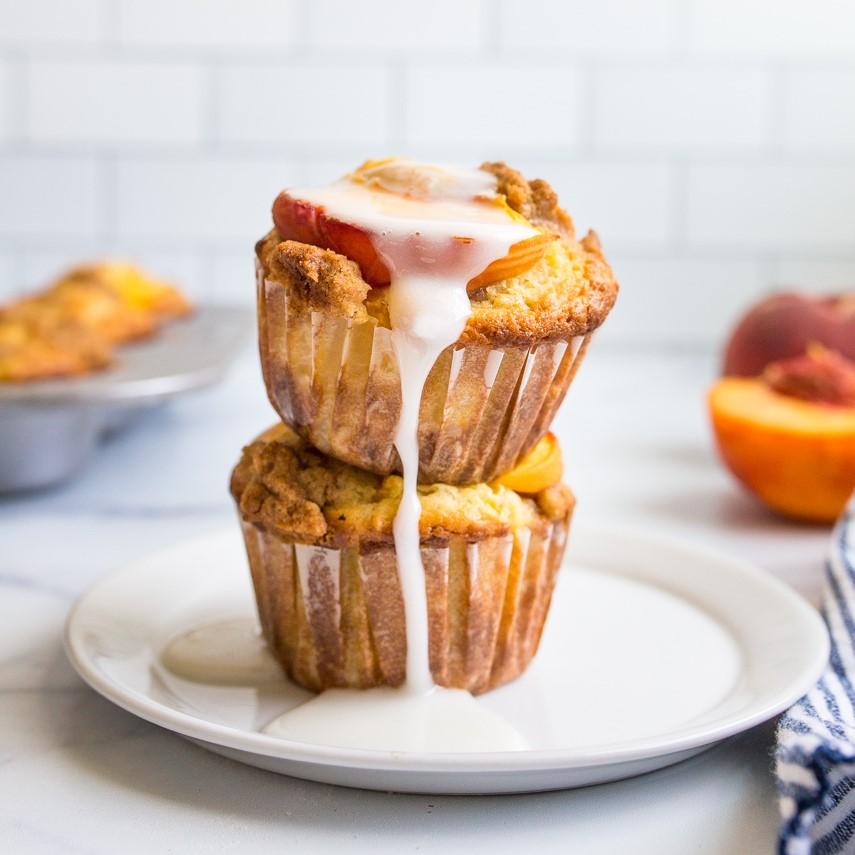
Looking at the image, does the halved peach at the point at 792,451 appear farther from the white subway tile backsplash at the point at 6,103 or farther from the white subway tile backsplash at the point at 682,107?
the white subway tile backsplash at the point at 6,103

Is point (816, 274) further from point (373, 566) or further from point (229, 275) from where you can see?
point (373, 566)

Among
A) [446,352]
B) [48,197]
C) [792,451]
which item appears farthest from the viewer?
[48,197]

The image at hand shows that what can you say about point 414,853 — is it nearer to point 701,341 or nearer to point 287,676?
point 287,676

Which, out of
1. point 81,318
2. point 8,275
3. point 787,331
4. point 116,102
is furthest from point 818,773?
point 8,275

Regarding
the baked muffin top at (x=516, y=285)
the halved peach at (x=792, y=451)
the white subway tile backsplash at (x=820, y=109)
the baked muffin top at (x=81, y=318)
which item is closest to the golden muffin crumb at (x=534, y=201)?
the baked muffin top at (x=516, y=285)

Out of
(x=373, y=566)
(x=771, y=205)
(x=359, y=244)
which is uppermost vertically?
(x=359, y=244)

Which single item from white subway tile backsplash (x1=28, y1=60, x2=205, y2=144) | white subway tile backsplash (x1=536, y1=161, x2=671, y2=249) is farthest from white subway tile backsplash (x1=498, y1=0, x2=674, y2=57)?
white subway tile backsplash (x1=28, y1=60, x2=205, y2=144)
